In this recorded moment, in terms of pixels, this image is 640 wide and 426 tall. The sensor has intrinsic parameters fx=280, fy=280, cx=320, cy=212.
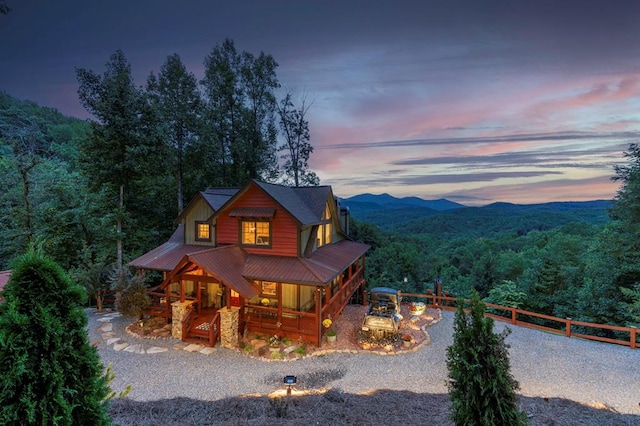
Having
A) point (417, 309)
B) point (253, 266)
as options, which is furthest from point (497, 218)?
point (253, 266)

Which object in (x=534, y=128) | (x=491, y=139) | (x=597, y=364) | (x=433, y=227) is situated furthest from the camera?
(x=433, y=227)

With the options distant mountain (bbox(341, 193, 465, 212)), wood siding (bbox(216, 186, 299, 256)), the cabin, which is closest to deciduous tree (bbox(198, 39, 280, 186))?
the cabin

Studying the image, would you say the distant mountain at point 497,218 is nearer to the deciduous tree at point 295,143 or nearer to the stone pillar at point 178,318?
the deciduous tree at point 295,143

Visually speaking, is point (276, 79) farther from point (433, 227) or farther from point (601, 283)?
point (433, 227)

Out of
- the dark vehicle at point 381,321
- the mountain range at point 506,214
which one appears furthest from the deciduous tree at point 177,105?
the mountain range at point 506,214

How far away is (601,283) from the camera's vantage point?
1491 cm

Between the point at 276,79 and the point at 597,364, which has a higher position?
the point at 276,79

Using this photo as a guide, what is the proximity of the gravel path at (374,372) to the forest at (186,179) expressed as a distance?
466cm

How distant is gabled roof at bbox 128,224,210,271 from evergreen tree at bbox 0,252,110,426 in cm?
908

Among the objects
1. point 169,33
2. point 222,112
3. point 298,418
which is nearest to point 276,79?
point 222,112

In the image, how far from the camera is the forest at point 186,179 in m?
14.8

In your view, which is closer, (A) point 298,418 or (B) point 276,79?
(A) point 298,418

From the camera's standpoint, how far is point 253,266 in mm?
11625

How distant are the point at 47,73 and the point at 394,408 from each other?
32.4 metres
